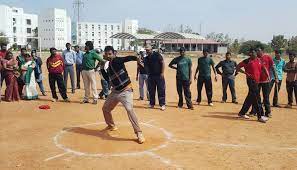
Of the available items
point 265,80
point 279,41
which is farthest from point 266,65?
point 279,41

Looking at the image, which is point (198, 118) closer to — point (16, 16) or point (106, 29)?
point (16, 16)

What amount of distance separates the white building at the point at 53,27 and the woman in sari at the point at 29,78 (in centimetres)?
10370

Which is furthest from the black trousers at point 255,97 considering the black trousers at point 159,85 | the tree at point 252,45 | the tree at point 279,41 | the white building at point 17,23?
the white building at point 17,23

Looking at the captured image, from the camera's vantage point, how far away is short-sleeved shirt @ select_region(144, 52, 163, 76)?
1123cm

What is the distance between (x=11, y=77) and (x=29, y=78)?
25.7 inches

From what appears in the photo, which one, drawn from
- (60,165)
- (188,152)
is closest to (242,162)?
(188,152)

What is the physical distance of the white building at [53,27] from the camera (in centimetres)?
11475

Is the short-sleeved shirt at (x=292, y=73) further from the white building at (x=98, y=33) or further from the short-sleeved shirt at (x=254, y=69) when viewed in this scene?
the white building at (x=98, y=33)

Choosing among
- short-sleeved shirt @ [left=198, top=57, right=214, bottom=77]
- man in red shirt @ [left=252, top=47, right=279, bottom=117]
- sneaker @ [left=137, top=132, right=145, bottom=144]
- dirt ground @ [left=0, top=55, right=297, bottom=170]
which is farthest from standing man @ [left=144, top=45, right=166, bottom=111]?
sneaker @ [left=137, top=132, right=145, bottom=144]

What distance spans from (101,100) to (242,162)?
7387 mm

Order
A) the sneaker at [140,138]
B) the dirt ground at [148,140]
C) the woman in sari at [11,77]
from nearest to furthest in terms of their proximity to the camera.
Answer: the dirt ground at [148,140] → the sneaker at [140,138] → the woman in sari at [11,77]

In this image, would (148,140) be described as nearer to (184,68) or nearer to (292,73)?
(184,68)

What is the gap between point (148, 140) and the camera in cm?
773

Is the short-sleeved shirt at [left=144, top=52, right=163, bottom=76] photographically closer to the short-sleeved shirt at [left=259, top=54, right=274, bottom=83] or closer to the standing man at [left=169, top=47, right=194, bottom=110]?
the standing man at [left=169, top=47, right=194, bottom=110]
